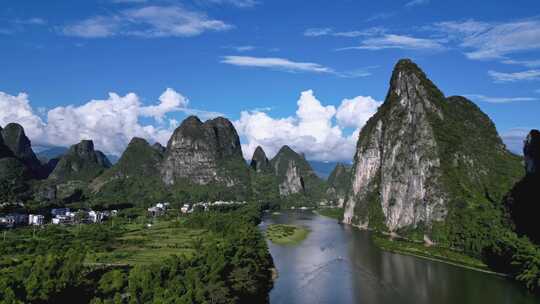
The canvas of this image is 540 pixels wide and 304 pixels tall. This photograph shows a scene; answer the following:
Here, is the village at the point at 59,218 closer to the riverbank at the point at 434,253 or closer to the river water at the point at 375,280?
the river water at the point at 375,280

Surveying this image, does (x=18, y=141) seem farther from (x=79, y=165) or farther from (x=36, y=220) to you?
(x=36, y=220)

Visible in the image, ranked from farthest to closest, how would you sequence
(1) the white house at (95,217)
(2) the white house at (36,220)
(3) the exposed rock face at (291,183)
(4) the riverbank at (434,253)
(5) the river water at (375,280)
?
(3) the exposed rock face at (291,183), (1) the white house at (95,217), (2) the white house at (36,220), (4) the riverbank at (434,253), (5) the river water at (375,280)

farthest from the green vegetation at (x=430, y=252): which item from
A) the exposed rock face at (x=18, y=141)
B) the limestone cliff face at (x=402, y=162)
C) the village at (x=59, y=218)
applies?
the exposed rock face at (x=18, y=141)

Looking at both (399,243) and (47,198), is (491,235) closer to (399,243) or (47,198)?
(399,243)

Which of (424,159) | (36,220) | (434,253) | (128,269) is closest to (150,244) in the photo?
(128,269)

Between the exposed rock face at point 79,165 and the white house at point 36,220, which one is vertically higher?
the exposed rock face at point 79,165

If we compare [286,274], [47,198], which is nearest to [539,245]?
[286,274]
